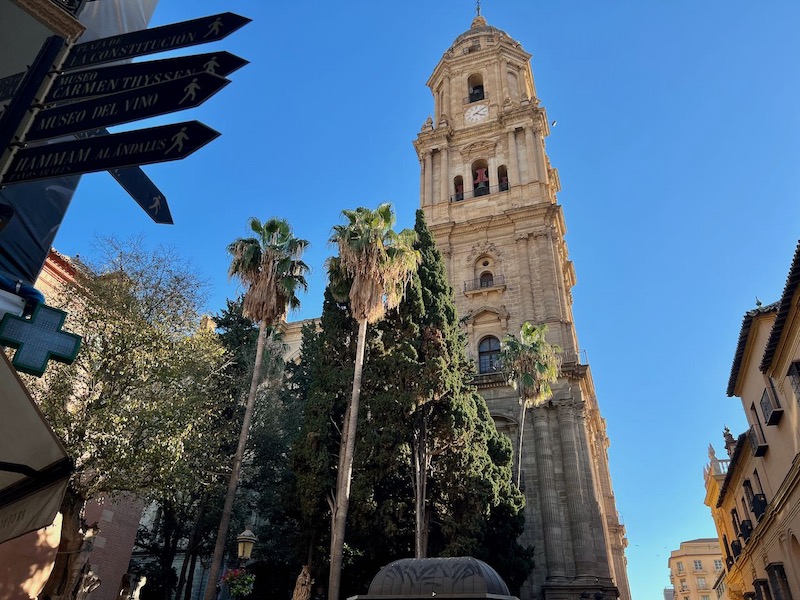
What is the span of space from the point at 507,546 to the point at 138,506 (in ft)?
43.8

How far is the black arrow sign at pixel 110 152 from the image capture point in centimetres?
473

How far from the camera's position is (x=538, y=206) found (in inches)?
1355

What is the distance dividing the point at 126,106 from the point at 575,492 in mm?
25135

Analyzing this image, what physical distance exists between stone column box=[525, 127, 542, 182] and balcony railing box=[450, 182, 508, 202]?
1840 millimetres

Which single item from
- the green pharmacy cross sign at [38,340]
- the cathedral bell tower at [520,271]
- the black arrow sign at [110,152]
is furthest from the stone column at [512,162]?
the green pharmacy cross sign at [38,340]

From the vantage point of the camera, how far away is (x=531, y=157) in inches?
1467

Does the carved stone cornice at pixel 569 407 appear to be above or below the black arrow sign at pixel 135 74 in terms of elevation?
above

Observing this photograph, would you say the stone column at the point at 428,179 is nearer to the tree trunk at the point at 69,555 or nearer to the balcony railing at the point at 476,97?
the balcony railing at the point at 476,97

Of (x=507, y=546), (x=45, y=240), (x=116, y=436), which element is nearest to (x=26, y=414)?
(x=45, y=240)

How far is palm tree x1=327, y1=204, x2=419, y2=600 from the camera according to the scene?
18.2 m

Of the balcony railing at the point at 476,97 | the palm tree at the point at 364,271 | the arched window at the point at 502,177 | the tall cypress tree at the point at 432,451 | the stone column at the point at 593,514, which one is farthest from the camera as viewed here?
the balcony railing at the point at 476,97

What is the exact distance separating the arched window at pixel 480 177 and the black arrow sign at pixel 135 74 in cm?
3363

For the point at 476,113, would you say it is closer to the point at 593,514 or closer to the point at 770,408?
the point at 593,514

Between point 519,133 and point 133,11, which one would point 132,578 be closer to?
point 133,11
